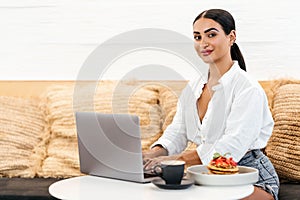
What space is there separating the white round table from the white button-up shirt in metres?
0.33

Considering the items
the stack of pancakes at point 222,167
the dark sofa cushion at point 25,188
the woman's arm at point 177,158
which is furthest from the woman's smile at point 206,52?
the dark sofa cushion at point 25,188

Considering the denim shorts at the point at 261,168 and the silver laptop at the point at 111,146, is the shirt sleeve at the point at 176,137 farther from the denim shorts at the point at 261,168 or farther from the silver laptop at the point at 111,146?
the silver laptop at the point at 111,146

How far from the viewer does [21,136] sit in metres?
3.18

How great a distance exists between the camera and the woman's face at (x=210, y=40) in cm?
246

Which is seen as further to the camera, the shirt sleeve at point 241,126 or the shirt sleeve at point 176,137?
the shirt sleeve at point 176,137

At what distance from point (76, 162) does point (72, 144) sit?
0.43 ft

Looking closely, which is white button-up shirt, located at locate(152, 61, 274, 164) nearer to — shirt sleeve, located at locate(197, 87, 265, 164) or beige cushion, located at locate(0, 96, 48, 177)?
shirt sleeve, located at locate(197, 87, 265, 164)

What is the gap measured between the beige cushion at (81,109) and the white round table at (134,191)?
3.27 ft

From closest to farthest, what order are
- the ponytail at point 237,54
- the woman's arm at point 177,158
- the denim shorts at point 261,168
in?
1. the woman's arm at point 177,158
2. the denim shorts at point 261,168
3. the ponytail at point 237,54

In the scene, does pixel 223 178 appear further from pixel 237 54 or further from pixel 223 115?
pixel 237 54

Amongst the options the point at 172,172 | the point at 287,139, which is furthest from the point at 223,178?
the point at 287,139

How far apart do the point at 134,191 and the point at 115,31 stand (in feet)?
5.69

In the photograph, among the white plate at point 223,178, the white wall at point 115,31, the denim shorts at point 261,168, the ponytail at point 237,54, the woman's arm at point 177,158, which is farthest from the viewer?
the white wall at point 115,31

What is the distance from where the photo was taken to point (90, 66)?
3549 mm
